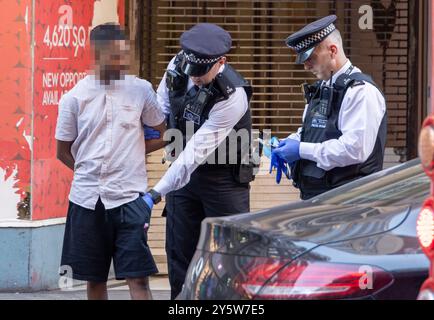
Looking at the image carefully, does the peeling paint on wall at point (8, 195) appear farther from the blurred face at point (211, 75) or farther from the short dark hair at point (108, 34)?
the blurred face at point (211, 75)

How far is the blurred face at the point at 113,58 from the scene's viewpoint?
19.6 feet

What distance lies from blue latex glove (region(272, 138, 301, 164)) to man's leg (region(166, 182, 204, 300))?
23.4 inches

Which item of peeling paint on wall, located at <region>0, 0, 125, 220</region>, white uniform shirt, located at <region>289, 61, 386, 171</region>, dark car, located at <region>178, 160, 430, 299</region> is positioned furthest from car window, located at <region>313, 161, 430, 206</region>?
peeling paint on wall, located at <region>0, 0, 125, 220</region>

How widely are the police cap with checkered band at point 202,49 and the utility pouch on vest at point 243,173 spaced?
0.61 m

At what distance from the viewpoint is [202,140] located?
6051 millimetres

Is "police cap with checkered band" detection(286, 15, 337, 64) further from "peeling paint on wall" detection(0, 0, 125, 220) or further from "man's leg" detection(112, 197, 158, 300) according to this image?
"peeling paint on wall" detection(0, 0, 125, 220)

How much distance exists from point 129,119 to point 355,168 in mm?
1295

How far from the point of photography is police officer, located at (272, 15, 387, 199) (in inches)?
228

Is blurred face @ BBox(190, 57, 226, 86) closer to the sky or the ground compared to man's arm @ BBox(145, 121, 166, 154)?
closer to the sky

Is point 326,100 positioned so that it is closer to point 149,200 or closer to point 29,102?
point 149,200

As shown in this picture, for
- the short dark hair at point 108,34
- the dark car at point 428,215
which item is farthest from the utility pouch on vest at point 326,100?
the dark car at point 428,215

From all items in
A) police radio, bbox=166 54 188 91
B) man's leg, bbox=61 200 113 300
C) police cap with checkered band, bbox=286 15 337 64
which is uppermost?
police cap with checkered band, bbox=286 15 337 64
